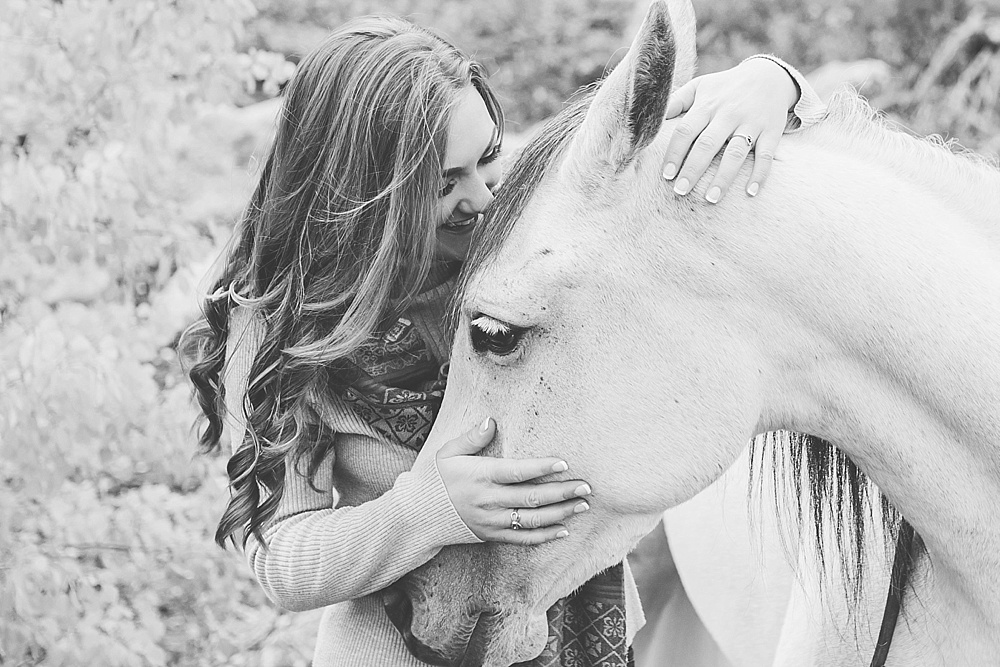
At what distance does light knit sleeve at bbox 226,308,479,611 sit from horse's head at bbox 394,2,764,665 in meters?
0.13

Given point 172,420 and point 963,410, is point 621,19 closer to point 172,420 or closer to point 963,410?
point 172,420

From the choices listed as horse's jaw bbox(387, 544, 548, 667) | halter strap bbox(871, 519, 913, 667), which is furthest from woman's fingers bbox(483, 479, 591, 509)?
halter strap bbox(871, 519, 913, 667)

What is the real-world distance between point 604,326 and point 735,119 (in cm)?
32

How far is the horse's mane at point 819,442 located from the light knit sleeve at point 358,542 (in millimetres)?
271

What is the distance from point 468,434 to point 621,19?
651cm

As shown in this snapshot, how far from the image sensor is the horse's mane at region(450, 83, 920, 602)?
137 cm

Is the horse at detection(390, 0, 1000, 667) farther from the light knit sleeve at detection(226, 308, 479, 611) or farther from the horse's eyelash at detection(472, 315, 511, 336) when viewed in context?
the light knit sleeve at detection(226, 308, 479, 611)

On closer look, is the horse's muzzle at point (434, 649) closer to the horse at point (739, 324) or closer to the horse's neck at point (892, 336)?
the horse at point (739, 324)

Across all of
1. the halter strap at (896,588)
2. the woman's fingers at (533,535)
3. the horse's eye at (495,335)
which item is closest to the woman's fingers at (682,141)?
the horse's eye at (495,335)

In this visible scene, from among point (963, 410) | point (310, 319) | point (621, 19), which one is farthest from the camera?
point (621, 19)

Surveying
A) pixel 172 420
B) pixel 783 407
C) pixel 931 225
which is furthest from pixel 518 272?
pixel 172 420

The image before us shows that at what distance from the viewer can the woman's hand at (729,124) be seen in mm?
1257

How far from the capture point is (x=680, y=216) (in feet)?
4.19

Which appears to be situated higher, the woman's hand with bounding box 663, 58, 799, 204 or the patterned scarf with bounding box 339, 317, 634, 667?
the woman's hand with bounding box 663, 58, 799, 204
